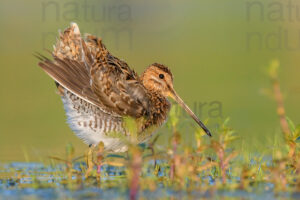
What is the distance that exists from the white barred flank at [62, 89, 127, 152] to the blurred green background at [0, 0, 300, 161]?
1.21 metres

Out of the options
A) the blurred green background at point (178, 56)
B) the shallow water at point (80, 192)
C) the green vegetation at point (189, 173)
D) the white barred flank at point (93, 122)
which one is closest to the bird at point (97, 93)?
the white barred flank at point (93, 122)

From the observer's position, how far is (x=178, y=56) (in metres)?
24.0

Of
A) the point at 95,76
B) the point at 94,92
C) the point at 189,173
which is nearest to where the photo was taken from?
the point at 189,173

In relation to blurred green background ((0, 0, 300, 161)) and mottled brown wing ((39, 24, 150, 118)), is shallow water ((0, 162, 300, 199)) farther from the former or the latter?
mottled brown wing ((39, 24, 150, 118))

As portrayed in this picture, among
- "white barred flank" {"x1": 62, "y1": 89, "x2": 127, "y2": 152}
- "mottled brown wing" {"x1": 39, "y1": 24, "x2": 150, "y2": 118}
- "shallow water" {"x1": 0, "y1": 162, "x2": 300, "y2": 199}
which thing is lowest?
"shallow water" {"x1": 0, "y1": 162, "x2": 300, "y2": 199}

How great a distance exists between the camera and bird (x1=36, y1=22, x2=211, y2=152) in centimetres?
771

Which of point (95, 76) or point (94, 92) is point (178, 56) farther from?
point (94, 92)

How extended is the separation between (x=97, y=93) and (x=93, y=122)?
0.34 meters

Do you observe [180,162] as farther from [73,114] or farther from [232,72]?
[232,72]

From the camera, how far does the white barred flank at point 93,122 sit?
309 inches

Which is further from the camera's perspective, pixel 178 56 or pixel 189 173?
pixel 178 56

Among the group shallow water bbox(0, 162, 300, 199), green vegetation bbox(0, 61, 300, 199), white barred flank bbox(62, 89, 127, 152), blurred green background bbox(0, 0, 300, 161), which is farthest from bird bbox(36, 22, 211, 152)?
blurred green background bbox(0, 0, 300, 161)

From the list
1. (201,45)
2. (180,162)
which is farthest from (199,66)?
(180,162)

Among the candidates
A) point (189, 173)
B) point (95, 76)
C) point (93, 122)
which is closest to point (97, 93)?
point (95, 76)
